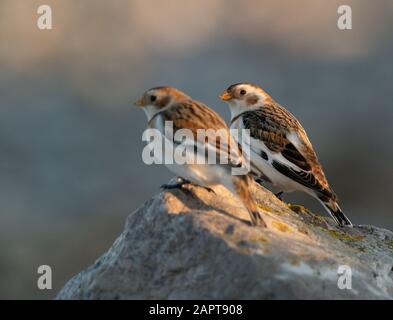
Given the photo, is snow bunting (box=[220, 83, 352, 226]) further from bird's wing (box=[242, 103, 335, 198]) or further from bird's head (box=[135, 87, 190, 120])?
bird's head (box=[135, 87, 190, 120])

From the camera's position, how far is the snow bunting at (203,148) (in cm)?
438

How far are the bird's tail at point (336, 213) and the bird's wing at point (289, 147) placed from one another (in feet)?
0.35

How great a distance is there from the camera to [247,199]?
4324mm

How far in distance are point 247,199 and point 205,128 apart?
539 millimetres

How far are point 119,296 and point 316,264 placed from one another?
109 cm

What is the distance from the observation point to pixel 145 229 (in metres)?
4.28

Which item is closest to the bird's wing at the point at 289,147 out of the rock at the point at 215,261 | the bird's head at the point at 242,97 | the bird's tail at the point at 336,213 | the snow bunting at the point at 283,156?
the snow bunting at the point at 283,156

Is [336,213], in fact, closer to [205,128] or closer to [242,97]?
[242,97]

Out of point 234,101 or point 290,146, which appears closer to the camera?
point 290,146

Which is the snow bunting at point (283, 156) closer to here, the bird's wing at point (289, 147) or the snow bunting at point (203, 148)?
the bird's wing at point (289, 147)
